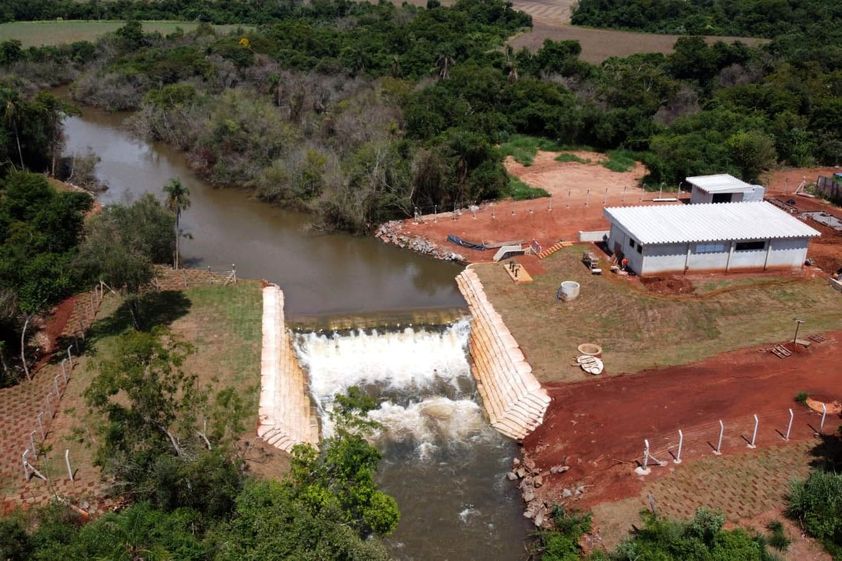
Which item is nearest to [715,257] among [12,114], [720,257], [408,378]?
[720,257]

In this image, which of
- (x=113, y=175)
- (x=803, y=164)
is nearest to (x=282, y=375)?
(x=113, y=175)

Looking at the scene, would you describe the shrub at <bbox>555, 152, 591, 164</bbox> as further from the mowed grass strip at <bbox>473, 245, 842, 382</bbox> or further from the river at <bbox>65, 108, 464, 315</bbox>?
the mowed grass strip at <bbox>473, 245, 842, 382</bbox>

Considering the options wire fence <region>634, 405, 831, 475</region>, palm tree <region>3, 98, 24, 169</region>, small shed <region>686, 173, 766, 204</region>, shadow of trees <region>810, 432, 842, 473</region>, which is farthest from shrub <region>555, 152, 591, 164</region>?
palm tree <region>3, 98, 24, 169</region>

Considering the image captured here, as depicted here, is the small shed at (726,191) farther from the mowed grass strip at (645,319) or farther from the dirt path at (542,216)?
the mowed grass strip at (645,319)

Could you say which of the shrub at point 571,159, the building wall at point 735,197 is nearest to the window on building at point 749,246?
the building wall at point 735,197

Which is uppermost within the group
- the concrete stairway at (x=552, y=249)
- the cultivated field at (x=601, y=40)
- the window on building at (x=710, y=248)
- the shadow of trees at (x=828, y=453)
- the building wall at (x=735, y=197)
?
the cultivated field at (x=601, y=40)
